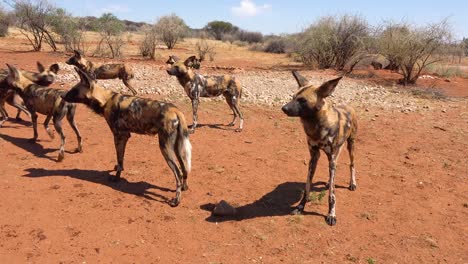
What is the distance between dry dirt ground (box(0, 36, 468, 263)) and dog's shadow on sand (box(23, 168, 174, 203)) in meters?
0.02

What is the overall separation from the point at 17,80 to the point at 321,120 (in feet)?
22.2

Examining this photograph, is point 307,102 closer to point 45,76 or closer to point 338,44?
point 45,76

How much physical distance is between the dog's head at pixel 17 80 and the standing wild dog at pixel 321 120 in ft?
20.3

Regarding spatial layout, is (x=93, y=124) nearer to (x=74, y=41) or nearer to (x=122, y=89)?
(x=122, y=89)

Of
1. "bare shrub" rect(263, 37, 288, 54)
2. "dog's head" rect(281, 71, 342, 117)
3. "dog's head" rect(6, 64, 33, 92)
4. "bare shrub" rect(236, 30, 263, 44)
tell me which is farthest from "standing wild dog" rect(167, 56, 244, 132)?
→ "bare shrub" rect(236, 30, 263, 44)

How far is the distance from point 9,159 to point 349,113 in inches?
239

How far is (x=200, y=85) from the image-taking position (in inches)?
403

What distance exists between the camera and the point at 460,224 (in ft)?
19.2

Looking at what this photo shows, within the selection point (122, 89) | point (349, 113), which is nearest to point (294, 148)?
point (349, 113)

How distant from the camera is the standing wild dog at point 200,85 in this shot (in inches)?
395

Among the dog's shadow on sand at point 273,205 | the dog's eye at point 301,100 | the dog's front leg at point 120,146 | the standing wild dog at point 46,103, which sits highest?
the dog's eye at point 301,100

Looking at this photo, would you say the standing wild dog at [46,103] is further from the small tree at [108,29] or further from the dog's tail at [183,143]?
the small tree at [108,29]

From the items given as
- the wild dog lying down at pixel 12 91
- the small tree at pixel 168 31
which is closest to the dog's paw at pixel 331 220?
the wild dog lying down at pixel 12 91

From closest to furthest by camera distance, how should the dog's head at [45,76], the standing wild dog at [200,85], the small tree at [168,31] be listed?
the dog's head at [45,76] < the standing wild dog at [200,85] < the small tree at [168,31]
